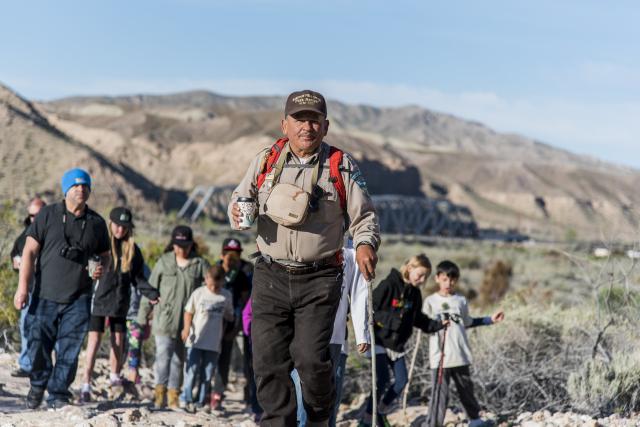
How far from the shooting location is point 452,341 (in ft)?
24.2

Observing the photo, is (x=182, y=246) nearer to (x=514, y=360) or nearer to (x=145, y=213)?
(x=514, y=360)

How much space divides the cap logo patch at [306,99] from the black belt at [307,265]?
83 cm

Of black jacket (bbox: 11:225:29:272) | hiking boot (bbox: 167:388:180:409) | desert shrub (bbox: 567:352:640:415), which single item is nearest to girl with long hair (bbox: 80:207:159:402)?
hiking boot (bbox: 167:388:180:409)

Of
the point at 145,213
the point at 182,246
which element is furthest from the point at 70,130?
the point at 182,246

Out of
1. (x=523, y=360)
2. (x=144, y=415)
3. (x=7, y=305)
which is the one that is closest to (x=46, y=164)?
(x=7, y=305)

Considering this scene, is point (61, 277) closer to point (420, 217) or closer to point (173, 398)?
point (173, 398)

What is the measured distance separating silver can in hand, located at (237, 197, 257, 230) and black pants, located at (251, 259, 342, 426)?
0.32 meters

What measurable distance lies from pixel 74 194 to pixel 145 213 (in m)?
49.8

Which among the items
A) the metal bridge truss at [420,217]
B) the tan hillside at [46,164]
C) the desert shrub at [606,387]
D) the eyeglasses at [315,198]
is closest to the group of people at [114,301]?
the eyeglasses at [315,198]

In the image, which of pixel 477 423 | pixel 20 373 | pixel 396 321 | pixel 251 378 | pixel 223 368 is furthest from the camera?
pixel 223 368

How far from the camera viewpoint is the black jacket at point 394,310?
7164 mm

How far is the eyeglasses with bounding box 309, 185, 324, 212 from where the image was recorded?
187 inches

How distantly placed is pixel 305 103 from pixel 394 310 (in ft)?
9.19

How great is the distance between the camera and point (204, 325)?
27.2 ft
